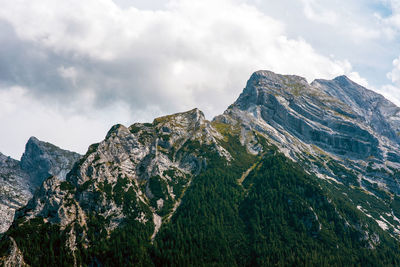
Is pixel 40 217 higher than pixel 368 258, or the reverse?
pixel 368 258

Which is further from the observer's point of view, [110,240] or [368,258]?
[368,258]

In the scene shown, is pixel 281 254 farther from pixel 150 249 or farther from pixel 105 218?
pixel 105 218

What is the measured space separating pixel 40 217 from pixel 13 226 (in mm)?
15124

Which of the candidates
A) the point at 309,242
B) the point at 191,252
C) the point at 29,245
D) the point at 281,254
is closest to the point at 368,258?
the point at 309,242

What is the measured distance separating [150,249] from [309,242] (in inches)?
4152

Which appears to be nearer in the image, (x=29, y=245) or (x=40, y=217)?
(x=29, y=245)

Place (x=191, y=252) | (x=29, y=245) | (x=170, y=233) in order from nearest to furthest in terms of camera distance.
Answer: (x=29, y=245) → (x=191, y=252) → (x=170, y=233)

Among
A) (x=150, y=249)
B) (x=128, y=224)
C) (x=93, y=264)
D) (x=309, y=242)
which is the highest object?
(x=309, y=242)

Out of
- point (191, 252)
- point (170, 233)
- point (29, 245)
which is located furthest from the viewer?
point (170, 233)

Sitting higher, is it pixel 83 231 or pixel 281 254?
pixel 281 254

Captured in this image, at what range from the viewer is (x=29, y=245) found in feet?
544

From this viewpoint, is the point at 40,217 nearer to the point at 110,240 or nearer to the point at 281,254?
the point at 110,240

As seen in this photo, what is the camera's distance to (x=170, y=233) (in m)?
192

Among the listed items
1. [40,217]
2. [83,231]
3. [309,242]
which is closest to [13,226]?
[40,217]
